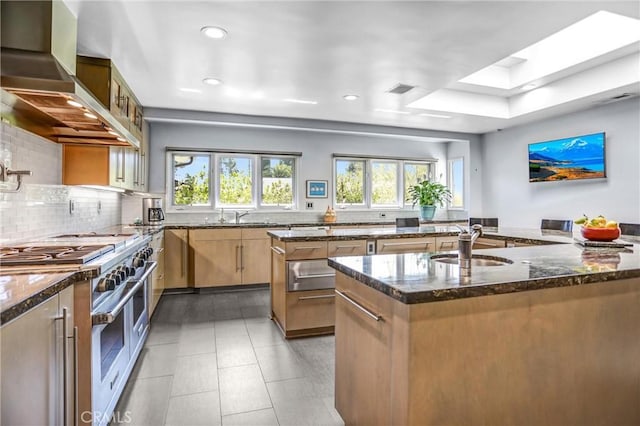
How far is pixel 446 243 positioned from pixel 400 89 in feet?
5.58

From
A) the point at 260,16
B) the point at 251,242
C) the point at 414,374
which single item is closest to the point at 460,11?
the point at 260,16

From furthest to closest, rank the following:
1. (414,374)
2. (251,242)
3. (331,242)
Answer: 1. (251,242)
2. (331,242)
3. (414,374)

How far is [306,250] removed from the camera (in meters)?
2.97

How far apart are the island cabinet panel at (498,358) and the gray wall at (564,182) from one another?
3.27 meters

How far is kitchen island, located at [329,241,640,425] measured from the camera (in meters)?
1.24

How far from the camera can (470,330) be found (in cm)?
129

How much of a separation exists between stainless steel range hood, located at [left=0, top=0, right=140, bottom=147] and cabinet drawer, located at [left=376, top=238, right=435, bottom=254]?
2.31 m

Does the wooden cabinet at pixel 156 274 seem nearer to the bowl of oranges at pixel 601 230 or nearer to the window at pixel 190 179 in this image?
the window at pixel 190 179

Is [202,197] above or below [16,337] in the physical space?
above

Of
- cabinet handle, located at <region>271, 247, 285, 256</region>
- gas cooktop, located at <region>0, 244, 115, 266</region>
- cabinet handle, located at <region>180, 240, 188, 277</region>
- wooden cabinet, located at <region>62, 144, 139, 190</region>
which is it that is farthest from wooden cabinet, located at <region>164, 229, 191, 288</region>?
gas cooktop, located at <region>0, 244, 115, 266</region>

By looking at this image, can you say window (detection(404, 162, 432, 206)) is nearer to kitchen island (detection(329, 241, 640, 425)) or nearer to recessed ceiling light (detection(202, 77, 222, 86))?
recessed ceiling light (detection(202, 77, 222, 86))

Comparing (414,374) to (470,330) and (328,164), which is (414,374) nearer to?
(470,330)

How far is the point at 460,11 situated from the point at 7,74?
250 centimetres

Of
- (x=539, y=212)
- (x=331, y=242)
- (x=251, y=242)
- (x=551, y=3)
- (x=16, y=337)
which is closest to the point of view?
(x=16, y=337)
